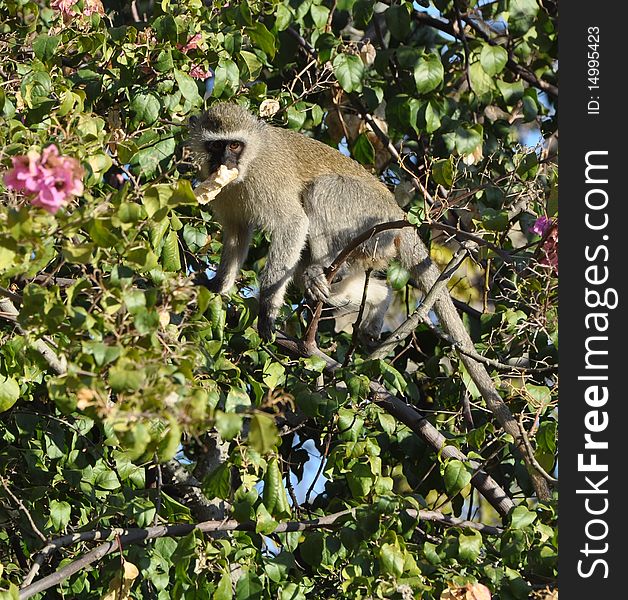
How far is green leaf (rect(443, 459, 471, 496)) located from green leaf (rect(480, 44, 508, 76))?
7.55ft

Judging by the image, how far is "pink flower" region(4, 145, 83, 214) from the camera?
232cm

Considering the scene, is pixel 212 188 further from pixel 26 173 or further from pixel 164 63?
pixel 26 173

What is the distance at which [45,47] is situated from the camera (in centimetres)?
400

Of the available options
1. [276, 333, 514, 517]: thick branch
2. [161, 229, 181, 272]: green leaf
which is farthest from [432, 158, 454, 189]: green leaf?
[161, 229, 181, 272]: green leaf

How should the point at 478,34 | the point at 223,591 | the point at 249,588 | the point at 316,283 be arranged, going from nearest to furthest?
the point at 223,591 < the point at 249,588 < the point at 316,283 < the point at 478,34

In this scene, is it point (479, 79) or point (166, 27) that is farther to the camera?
point (479, 79)

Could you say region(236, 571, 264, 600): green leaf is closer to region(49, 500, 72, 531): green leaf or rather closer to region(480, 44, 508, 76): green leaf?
region(49, 500, 72, 531): green leaf

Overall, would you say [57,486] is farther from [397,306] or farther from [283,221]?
[397,306]

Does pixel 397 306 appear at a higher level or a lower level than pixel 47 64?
lower

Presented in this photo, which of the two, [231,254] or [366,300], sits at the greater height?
[231,254]

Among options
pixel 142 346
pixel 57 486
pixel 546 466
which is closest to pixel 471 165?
pixel 546 466

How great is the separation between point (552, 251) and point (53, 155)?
5.96 ft

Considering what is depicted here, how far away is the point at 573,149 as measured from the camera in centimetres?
387

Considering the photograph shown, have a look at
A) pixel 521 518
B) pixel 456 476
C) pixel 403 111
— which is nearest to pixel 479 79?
pixel 403 111
